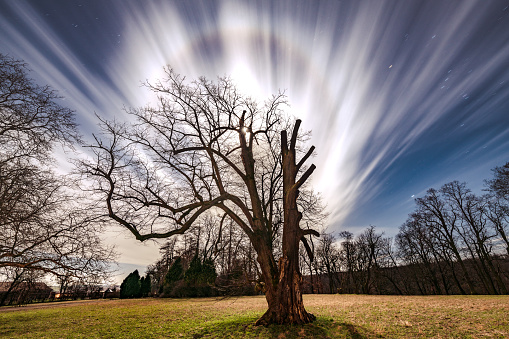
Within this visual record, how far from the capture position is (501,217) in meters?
21.3

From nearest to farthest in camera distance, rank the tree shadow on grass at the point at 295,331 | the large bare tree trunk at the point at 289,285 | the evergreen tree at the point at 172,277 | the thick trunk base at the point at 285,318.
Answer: the tree shadow on grass at the point at 295,331, the thick trunk base at the point at 285,318, the large bare tree trunk at the point at 289,285, the evergreen tree at the point at 172,277

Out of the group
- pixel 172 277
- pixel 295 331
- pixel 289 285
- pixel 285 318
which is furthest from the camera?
pixel 172 277

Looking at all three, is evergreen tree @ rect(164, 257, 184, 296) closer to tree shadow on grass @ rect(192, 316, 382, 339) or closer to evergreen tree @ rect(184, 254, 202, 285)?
evergreen tree @ rect(184, 254, 202, 285)

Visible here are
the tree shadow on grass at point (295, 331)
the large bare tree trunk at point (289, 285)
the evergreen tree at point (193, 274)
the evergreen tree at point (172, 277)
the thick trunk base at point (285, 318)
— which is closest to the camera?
the tree shadow on grass at point (295, 331)

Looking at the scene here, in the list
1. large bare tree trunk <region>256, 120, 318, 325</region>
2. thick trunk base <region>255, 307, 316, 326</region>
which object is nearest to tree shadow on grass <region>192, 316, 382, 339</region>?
thick trunk base <region>255, 307, 316, 326</region>

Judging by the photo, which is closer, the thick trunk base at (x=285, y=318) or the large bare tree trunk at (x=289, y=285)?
the thick trunk base at (x=285, y=318)

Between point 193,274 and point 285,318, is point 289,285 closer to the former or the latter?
point 285,318

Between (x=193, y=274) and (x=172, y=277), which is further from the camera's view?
(x=172, y=277)

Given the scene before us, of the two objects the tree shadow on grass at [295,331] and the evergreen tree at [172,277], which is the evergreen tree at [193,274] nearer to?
the evergreen tree at [172,277]

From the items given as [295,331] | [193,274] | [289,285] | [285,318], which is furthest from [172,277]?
[295,331]

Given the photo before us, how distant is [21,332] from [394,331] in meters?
12.4

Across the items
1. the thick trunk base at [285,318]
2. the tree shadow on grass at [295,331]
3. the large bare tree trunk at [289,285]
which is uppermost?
the large bare tree trunk at [289,285]

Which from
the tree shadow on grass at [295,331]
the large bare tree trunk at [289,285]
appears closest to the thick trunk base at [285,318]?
the large bare tree trunk at [289,285]

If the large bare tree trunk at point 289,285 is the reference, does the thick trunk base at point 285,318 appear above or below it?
below
